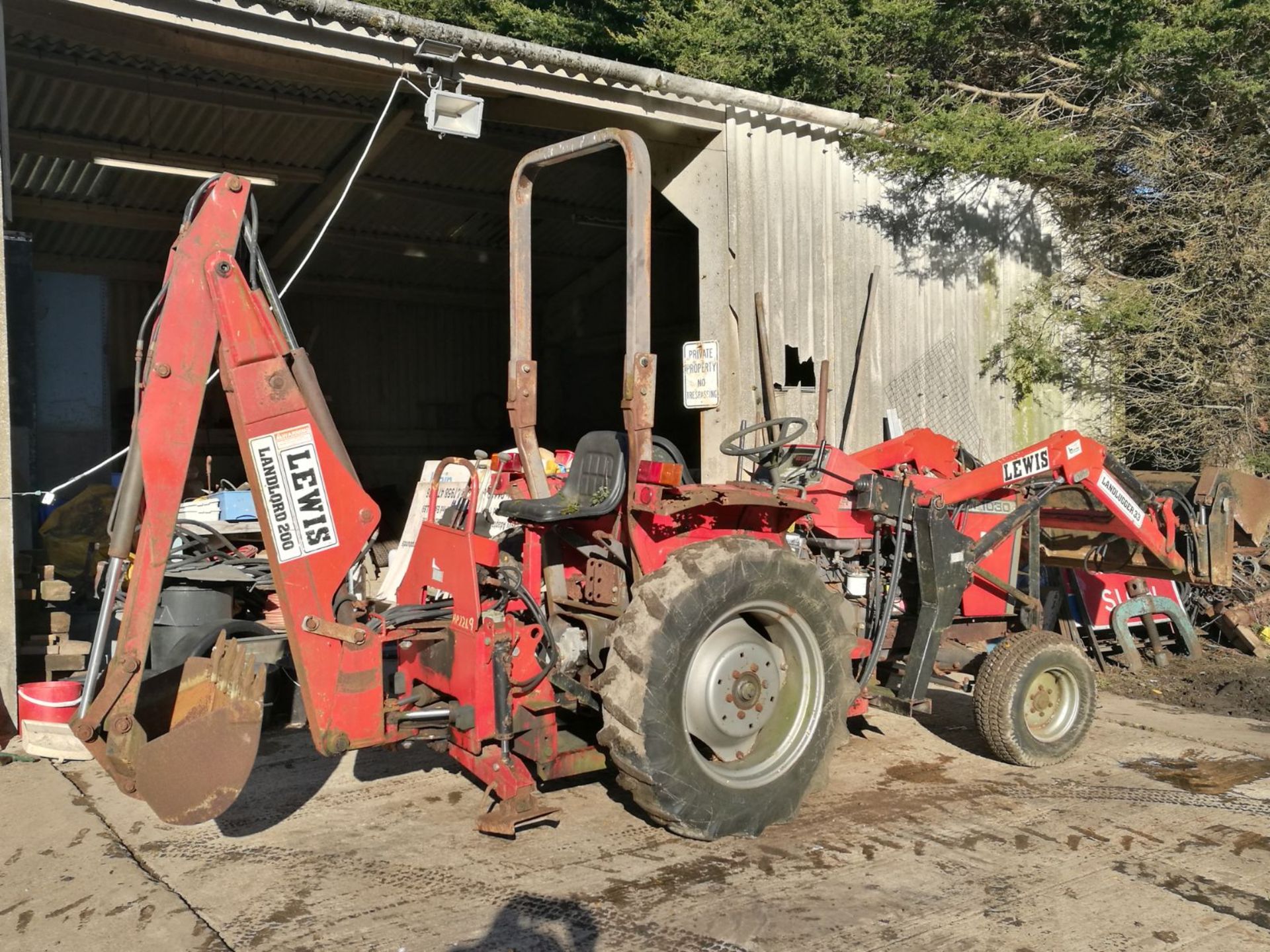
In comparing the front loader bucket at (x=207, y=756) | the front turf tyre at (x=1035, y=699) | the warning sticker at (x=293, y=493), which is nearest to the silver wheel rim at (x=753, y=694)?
the front turf tyre at (x=1035, y=699)

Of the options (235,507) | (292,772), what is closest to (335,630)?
(292,772)

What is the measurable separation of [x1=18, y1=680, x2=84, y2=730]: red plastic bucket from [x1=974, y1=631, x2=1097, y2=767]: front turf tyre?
4790 millimetres

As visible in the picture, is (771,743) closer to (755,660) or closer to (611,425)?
(755,660)

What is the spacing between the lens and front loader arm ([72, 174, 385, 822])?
12.1 ft

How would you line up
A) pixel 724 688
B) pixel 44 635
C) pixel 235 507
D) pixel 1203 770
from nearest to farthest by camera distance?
pixel 724 688 → pixel 1203 770 → pixel 44 635 → pixel 235 507

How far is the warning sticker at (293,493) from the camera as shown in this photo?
12.4 ft

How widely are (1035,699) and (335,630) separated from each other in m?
3.60

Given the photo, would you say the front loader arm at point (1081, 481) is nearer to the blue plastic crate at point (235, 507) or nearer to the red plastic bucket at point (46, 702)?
the red plastic bucket at point (46, 702)

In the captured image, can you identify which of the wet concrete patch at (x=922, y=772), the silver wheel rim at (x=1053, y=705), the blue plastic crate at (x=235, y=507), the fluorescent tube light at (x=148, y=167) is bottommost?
the wet concrete patch at (x=922, y=772)

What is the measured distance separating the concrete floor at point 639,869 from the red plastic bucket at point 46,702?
389mm

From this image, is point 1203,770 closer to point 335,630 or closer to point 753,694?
point 753,694

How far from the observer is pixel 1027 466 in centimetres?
545

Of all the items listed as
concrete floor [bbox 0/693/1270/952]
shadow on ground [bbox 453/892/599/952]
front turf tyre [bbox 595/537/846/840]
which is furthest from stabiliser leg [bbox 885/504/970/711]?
shadow on ground [bbox 453/892/599/952]

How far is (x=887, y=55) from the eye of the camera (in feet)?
36.1
